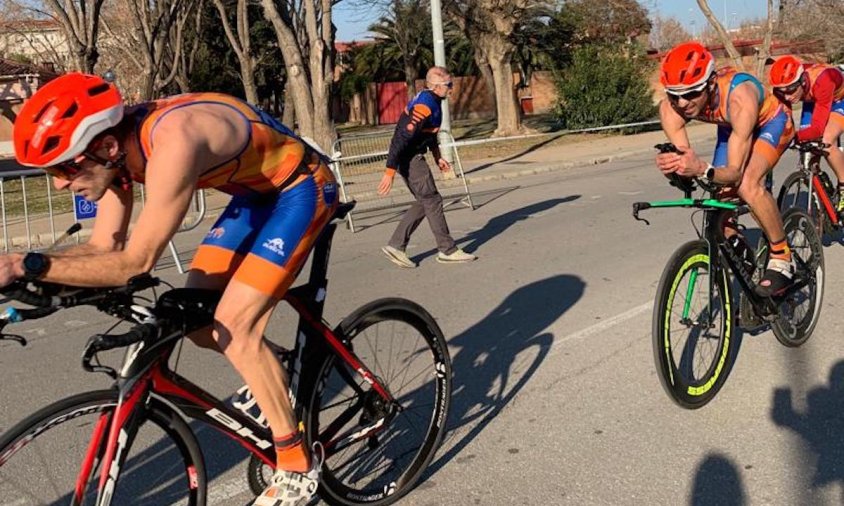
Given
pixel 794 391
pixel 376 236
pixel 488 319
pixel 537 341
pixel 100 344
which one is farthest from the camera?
pixel 376 236

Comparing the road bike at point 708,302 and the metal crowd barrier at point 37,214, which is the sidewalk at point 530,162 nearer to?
the metal crowd barrier at point 37,214

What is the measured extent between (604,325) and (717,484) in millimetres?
2504

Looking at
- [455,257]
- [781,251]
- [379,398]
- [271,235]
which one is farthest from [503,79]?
[271,235]

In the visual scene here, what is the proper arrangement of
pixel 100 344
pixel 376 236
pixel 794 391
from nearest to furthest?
pixel 100 344 → pixel 794 391 → pixel 376 236

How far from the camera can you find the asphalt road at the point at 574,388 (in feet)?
12.2

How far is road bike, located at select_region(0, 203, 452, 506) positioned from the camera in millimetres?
2607

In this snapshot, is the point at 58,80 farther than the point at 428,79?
No

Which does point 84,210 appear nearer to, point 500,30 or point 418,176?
point 418,176

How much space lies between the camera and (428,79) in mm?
9203

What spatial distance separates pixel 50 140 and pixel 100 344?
24.3 inches

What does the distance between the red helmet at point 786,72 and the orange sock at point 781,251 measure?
284 centimetres

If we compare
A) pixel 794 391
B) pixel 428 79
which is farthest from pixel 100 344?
pixel 428 79

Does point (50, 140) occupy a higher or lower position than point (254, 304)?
higher

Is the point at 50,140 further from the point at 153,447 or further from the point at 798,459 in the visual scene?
the point at 798,459
